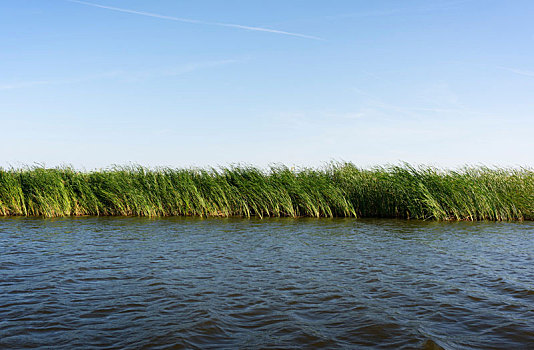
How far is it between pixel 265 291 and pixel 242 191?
542 inches

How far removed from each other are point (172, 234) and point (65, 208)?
9193 millimetres

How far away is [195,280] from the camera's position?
8.08m

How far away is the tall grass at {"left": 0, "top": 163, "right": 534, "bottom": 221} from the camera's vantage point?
64.6 feet

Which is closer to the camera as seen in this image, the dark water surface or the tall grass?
the dark water surface

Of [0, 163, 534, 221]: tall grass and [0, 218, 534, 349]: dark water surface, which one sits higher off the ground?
[0, 163, 534, 221]: tall grass

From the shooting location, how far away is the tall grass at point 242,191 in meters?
19.7

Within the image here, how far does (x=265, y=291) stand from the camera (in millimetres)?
7270

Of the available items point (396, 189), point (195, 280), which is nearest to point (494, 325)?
point (195, 280)

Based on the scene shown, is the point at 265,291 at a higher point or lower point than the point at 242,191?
lower

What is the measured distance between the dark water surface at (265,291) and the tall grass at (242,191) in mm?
6156

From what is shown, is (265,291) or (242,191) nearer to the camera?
(265,291)

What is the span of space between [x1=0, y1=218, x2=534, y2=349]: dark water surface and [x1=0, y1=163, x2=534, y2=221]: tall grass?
616 centimetres

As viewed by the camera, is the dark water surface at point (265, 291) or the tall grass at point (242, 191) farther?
the tall grass at point (242, 191)

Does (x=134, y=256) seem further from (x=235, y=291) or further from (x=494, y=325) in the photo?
(x=494, y=325)
